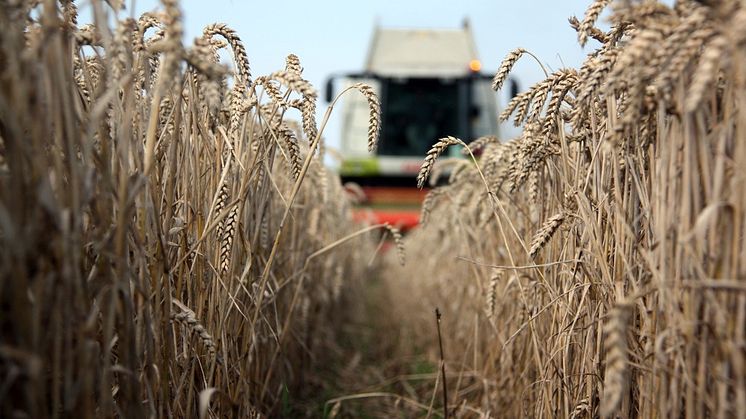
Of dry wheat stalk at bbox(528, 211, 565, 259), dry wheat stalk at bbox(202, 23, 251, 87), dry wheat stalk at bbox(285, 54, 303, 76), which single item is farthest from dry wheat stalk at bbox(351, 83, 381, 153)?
dry wheat stalk at bbox(528, 211, 565, 259)

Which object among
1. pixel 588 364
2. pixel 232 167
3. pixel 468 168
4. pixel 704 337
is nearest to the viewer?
pixel 704 337

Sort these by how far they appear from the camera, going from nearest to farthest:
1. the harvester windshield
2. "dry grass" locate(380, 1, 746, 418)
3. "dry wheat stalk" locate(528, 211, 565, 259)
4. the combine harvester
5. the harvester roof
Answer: "dry grass" locate(380, 1, 746, 418) → "dry wheat stalk" locate(528, 211, 565, 259) → the combine harvester → the harvester windshield → the harvester roof

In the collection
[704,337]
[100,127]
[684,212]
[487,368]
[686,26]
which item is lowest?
[487,368]

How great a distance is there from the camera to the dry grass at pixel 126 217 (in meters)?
0.97

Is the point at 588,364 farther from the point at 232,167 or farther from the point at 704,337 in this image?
the point at 232,167

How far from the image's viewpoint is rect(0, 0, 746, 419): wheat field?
0.99 m

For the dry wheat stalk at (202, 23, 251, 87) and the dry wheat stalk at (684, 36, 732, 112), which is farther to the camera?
the dry wheat stalk at (202, 23, 251, 87)

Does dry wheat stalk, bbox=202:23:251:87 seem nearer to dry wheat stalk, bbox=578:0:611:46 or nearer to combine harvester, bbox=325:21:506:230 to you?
dry wheat stalk, bbox=578:0:611:46

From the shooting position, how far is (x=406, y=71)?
364 inches

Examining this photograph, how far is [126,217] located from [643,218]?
3.56 feet

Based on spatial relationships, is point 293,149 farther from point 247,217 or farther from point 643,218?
point 643,218

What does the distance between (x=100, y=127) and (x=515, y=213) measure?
5.28ft

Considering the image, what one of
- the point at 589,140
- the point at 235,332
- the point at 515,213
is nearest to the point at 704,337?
the point at 589,140

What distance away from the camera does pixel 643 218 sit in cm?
140
